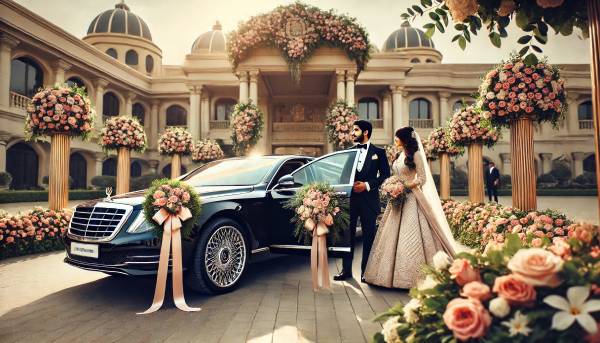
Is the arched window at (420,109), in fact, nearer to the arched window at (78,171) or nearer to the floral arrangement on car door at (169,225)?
the arched window at (78,171)

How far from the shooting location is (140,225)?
12.9 ft

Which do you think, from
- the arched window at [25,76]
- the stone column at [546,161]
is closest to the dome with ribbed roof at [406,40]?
the stone column at [546,161]

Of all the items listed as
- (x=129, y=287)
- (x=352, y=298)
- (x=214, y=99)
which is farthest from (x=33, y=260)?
(x=214, y=99)

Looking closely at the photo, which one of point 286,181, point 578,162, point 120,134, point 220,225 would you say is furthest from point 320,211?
point 578,162

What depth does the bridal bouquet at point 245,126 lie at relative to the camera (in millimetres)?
15164

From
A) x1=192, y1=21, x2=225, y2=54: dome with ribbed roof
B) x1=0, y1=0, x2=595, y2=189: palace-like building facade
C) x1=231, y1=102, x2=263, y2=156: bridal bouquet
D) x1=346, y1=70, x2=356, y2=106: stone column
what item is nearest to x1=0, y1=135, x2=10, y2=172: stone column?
x1=0, y1=0, x2=595, y2=189: palace-like building facade

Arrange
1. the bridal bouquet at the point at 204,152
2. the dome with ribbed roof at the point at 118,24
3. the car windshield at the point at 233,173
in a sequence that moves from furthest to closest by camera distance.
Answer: the dome with ribbed roof at the point at 118,24 < the bridal bouquet at the point at 204,152 < the car windshield at the point at 233,173

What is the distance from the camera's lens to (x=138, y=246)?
3.83 m

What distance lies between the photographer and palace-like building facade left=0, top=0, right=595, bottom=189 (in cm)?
1944

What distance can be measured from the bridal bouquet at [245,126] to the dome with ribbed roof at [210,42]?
101ft

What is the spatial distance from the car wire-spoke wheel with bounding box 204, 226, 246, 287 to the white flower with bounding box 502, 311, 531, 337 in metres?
3.43

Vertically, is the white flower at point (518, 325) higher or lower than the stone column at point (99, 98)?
lower

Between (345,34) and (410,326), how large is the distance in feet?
51.0

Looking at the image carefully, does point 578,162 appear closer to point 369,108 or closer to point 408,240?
point 369,108
